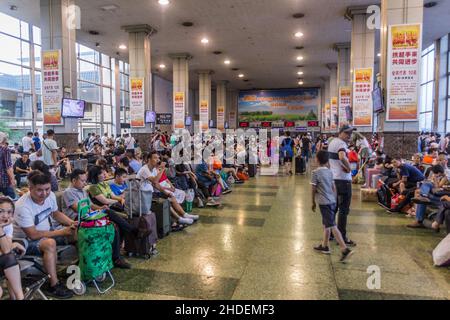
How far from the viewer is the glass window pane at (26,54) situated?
14.3m

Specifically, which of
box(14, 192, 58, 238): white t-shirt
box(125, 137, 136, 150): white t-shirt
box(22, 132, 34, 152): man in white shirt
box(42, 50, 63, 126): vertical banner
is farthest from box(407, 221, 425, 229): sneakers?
→ box(22, 132, 34, 152): man in white shirt

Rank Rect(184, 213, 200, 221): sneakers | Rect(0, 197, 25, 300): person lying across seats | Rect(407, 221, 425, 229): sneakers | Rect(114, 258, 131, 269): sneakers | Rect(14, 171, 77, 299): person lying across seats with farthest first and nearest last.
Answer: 1. Rect(184, 213, 200, 221): sneakers
2. Rect(407, 221, 425, 229): sneakers
3. Rect(114, 258, 131, 269): sneakers
4. Rect(14, 171, 77, 299): person lying across seats
5. Rect(0, 197, 25, 300): person lying across seats

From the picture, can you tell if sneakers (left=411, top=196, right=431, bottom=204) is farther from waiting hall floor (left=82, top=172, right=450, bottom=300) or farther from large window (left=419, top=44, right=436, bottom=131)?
large window (left=419, top=44, right=436, bottom=131)

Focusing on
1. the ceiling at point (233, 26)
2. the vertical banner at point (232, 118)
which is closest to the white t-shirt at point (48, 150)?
the ceiling at point (233, 26)

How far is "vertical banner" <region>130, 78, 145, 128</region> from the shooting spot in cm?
1382

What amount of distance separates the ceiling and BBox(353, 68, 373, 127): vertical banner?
8.18 feet

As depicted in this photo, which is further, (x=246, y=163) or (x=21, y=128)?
(x=21, y=128)

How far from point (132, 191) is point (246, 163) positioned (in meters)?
8.39

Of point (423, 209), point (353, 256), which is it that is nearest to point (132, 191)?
point (353, 256)

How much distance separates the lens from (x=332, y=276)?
378 centimetres

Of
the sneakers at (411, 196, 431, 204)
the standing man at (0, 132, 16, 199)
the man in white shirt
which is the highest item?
the man in white shirt

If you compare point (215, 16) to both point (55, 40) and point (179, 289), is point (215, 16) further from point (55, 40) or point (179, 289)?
point (179, 289)

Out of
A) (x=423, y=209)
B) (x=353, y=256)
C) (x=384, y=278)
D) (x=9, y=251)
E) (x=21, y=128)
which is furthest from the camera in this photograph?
(x=21, y=128)

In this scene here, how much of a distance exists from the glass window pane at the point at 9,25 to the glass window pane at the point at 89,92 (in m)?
4.84
